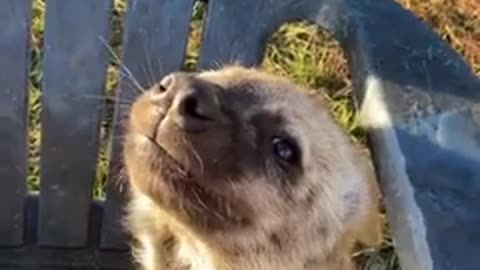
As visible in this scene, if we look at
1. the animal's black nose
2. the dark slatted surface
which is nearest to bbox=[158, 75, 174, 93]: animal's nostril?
the animal's black nose

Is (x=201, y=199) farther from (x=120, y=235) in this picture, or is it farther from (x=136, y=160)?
(x=120, y=235)

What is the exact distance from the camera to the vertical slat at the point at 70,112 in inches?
121

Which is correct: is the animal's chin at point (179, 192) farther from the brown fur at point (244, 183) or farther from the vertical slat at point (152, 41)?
the vertical slat at point (152, 41)


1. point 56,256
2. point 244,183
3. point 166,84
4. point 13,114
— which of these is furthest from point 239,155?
point 56,256

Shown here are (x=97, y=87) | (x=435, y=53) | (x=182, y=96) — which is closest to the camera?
(x=182, y=96)

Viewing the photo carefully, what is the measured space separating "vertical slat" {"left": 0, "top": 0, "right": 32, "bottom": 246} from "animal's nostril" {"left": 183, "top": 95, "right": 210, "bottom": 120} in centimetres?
69

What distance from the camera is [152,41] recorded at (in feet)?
10.2

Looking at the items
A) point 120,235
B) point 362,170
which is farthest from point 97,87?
point 362,170

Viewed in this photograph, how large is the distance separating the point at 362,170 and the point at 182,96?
0.51 metres

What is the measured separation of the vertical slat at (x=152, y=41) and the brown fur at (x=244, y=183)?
0.96ft

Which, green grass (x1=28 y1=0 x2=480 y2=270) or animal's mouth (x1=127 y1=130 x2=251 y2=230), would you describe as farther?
green grass (x1=28 y1=0 x2=480 y2=270)

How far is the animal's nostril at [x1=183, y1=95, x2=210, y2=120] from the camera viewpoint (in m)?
2.50

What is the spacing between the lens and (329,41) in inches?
161

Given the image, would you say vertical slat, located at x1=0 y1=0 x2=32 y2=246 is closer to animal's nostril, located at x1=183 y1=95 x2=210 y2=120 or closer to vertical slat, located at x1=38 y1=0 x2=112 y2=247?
vertical slat, located at x1=38 y1=0 x2=112 y2=247
